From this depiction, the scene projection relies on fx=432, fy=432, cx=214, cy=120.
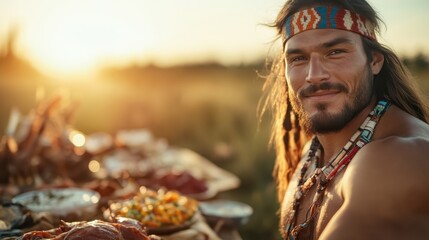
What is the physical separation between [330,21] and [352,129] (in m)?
0.63

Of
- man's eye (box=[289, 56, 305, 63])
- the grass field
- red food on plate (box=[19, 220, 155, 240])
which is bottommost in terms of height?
the grass field

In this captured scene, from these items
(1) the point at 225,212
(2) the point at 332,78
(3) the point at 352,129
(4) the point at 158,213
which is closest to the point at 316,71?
(2) the point at 332,78

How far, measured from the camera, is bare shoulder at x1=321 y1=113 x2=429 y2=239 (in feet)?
5.61

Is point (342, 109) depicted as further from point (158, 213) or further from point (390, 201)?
point (158, 213)

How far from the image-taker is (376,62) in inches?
104

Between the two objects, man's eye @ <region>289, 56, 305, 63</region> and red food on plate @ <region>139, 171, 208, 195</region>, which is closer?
man's eye @ <region>289, 56, 305, 63</region>

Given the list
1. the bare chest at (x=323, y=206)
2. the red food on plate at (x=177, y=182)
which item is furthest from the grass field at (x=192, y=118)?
the bare chest at (x=323, y=206)

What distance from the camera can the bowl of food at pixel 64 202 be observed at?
2.73 meters

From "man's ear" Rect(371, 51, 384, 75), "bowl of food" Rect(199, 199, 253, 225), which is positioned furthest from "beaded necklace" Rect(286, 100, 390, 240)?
"bowl of food" Rect(199, 199, 253, 225)

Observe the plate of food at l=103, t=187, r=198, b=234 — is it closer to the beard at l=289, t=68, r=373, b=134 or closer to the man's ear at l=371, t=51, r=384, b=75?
the beard at l=289, t=68, r=373, b=134

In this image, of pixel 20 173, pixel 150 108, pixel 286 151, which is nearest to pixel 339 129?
pixel 286 151

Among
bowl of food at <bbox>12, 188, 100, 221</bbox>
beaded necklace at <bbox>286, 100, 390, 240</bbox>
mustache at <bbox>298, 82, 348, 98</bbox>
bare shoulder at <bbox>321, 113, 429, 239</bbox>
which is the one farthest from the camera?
bowl of food at <bbox>12, 188, 100, 221</bbox>

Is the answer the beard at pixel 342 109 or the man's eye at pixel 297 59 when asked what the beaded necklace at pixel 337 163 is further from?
the man's eye at pixel 297 59

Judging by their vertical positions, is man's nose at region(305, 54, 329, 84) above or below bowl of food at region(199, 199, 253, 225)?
above
